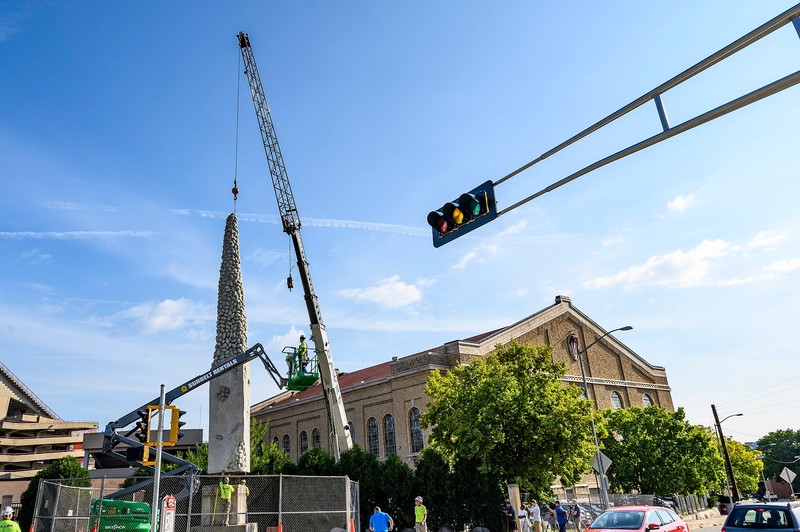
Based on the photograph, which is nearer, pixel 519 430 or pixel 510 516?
pixel 510 516

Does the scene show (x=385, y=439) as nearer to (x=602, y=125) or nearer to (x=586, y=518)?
(x=586, y=518)

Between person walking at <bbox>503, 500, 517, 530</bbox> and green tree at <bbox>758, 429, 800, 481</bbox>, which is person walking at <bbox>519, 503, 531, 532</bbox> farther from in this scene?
green tree at <bbox>758, 429, 800, 481</bbox>

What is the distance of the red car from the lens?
13508mm

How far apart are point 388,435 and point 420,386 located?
6011 millimetres

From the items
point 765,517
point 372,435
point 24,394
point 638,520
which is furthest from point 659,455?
point 24,394

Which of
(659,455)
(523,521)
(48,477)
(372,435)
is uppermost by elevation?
(372,435)

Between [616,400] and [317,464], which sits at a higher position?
[616,400]

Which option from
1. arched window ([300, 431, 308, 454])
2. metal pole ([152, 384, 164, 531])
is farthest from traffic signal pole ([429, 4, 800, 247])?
arched window ([300, 431, 308, 454])

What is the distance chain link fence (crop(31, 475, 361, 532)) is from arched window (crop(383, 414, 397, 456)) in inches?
714

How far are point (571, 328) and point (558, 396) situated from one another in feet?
86.5

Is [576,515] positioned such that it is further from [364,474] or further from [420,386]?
[420,386]

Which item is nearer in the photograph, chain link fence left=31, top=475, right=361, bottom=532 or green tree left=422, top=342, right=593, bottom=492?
chain link fence left=31, top=475, right=361, bottom=532

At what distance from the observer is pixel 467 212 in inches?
352

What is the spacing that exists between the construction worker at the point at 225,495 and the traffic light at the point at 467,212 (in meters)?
16.0
